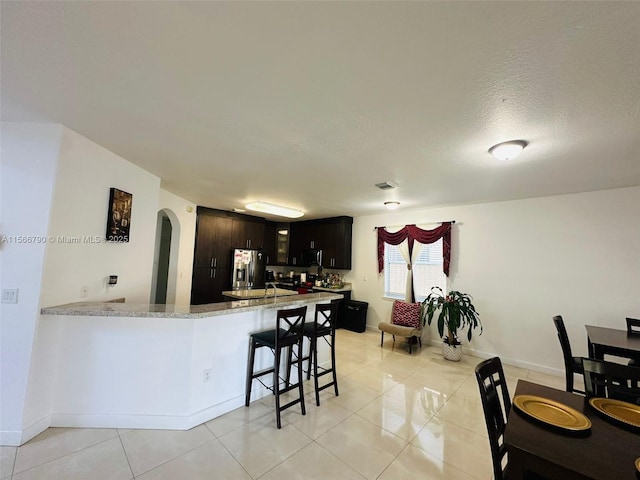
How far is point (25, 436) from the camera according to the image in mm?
2035

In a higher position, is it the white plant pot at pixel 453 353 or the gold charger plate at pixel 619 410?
the gold charger plate at pixel 619 410

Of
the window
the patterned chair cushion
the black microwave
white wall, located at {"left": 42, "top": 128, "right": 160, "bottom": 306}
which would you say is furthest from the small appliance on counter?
white wall, located at {"left": 42, "top": 128, "right": 160, "bottom": 306}

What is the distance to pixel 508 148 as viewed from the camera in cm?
229

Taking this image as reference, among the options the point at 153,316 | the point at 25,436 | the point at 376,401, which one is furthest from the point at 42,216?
the point at 376,401

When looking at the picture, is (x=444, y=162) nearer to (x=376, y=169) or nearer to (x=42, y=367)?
(x=376, y=169)

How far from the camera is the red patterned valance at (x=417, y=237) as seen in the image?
188 inches

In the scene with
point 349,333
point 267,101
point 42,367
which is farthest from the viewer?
point 349,333

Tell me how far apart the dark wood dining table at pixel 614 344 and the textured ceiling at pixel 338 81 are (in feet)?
5.86

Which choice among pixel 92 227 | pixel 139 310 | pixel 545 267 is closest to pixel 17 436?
pixel 139 310

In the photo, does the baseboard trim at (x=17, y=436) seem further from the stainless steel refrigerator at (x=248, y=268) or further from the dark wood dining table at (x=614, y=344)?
the dark wood dining table at (x=614, y=344)

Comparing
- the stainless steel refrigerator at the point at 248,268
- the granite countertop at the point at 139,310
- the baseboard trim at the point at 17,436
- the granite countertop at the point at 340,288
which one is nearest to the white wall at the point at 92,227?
the granite countertop at the point at 139,310

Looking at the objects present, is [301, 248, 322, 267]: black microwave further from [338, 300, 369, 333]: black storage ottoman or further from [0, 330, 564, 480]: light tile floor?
[0, 330, 564, 480]: light tile floor

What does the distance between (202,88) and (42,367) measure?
2630 mm

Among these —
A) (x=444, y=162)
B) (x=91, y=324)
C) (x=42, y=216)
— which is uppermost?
(x=444, y=162)
